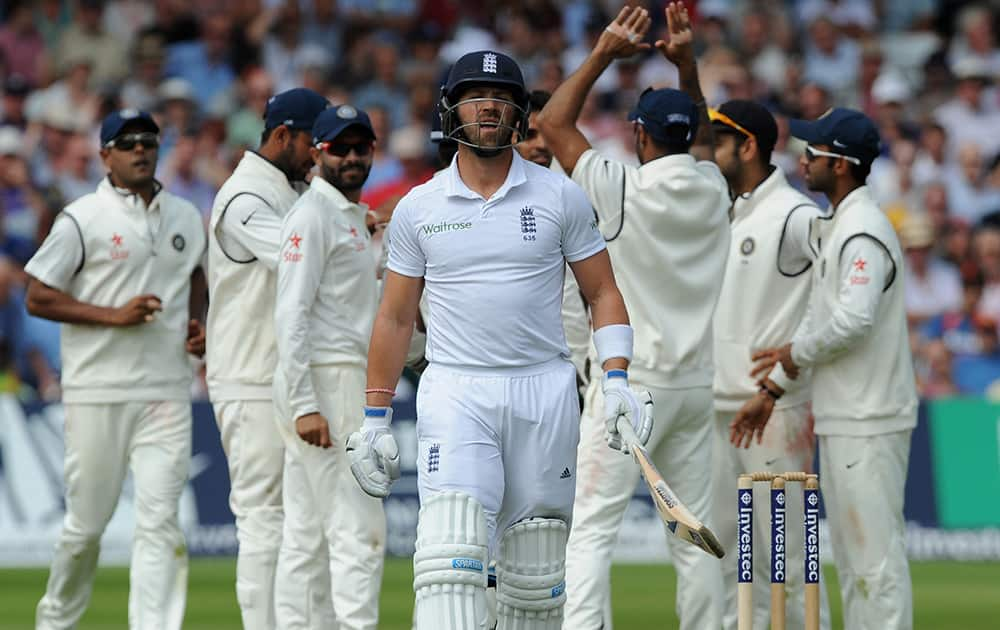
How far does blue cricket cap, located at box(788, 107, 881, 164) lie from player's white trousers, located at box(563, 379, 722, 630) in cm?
118

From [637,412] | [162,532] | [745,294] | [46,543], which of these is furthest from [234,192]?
[46,543]

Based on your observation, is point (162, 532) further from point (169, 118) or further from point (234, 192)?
point (169, 118)

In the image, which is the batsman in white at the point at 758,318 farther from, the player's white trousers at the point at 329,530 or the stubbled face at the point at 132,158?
the stubbled face at the point at 132,158

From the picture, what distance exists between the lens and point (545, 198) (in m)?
5.96

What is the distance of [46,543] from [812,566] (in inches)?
281

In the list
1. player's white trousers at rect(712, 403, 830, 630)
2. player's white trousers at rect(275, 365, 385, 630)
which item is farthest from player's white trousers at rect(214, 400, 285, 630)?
player's white trousers at rect(712, 403, 830, 630)

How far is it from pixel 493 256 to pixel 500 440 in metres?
0.60

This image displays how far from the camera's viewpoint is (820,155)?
7.83m

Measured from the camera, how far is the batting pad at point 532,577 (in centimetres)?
590

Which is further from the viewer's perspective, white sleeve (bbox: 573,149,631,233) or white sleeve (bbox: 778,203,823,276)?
white sleeve (bbox: 778,203,823,276)

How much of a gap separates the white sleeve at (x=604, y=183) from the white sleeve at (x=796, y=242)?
1.05 m

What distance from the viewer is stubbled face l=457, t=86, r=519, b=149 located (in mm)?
5910

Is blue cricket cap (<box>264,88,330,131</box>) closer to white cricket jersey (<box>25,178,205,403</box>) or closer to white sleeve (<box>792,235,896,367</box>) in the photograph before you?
white cricket jersey (<box>25,178,205,403</box>)

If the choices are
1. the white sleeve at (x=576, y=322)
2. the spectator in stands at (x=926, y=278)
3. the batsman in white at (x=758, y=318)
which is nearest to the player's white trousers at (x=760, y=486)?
the batsman in white at (x=758, y=318)
